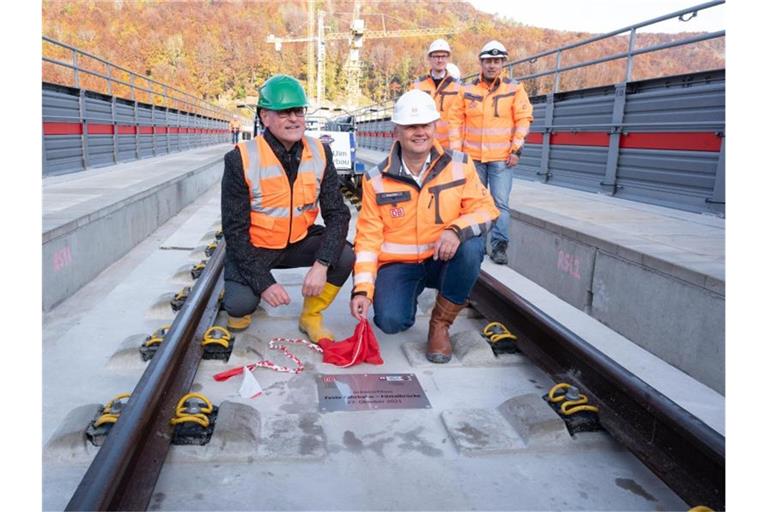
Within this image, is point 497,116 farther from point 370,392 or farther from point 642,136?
point 370,392

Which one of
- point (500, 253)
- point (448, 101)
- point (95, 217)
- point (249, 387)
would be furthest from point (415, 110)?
point (95, 217)

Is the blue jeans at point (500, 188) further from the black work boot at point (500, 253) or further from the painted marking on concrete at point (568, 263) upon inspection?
the painted marking on concrete at point (568, 263)

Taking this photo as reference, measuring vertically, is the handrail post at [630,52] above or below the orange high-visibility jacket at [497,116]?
above

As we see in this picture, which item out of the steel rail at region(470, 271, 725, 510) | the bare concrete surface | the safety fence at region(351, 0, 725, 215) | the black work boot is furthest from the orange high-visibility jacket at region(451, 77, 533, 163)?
→ the bare concrete surface

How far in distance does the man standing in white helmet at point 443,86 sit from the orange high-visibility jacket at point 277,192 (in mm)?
2821

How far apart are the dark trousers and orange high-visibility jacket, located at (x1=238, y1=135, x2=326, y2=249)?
0.32 feet

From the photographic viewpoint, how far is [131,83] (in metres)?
14.2

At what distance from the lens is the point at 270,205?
11.6 ft

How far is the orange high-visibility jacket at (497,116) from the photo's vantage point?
19.7ft

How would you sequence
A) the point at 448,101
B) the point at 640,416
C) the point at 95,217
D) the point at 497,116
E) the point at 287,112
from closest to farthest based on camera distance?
the point at 640,416 → the point at 287,112 → the point at 95,217 → the point at 497,116 → the point at 448,101

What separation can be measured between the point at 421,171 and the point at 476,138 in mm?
2983

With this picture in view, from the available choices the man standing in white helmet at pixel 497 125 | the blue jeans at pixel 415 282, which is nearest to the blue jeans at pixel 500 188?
the man standing in white helmet at pixel 497 125

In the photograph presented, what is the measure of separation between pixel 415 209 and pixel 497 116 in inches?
119

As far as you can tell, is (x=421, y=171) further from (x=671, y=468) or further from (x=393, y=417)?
(x=671, y=468)
